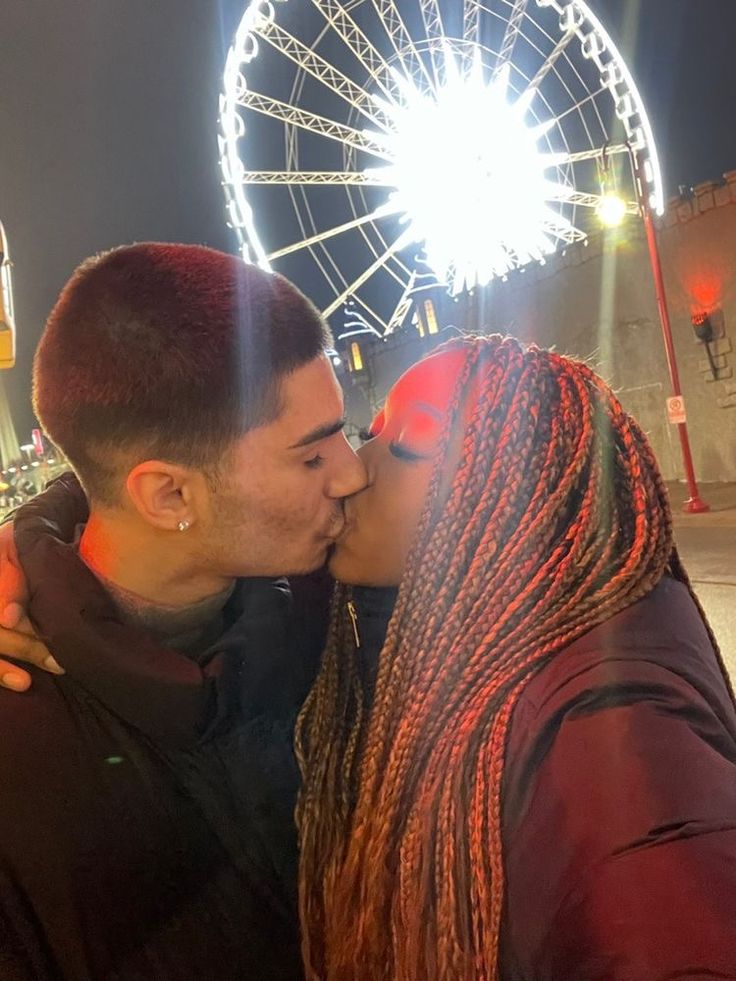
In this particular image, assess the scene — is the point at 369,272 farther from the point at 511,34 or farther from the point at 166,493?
the point at 166,493

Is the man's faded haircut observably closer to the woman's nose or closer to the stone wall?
the woman's nose

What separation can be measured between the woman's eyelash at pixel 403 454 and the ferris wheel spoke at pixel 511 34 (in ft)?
44.8

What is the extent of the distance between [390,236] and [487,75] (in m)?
3.26

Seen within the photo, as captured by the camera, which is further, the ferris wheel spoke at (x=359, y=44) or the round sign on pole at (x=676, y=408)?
the ferris wheel spoke at (x=359, y=44)

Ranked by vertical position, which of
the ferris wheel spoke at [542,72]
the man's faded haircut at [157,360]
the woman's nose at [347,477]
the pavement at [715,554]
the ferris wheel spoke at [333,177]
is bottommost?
the pavement at [715,554]

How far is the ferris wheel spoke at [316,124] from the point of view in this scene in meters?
13.1

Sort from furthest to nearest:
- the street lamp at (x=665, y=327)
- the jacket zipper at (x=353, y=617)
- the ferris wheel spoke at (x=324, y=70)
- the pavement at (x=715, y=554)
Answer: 1. the ferris wheel spoke at (x=324, y=70)
2. the street lamp at (x=665, y=327)
3. the pavement at (x=715, y=554)
4. the jacket zipper at (x=353, y=617)

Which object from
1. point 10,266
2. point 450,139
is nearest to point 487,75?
point 450,139

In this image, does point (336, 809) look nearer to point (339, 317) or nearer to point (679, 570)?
point (679, 570)

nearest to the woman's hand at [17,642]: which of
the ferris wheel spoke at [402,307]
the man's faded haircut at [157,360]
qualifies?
the man's faded haircut at [157,360]

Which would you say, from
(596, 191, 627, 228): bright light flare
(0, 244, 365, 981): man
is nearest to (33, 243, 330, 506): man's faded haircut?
(0, 244, 365, 981): man

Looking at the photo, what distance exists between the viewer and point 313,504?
1431 millimetres

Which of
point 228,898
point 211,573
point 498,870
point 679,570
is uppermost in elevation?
point 211,573

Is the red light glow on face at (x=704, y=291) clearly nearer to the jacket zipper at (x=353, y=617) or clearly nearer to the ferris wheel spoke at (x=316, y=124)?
the ferris wheel spoke at (x=316, y=124)
